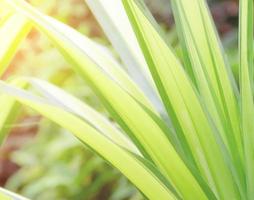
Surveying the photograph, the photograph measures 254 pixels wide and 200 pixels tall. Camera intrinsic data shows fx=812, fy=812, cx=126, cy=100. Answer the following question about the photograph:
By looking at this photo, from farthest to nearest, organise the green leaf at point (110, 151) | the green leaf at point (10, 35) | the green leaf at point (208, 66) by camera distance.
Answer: the green leaf at point (10, 35)
the green leaf at point (208, 66)
the green leaf at point (110, 151)

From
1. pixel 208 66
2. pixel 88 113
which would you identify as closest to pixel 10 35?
pixel 88 113

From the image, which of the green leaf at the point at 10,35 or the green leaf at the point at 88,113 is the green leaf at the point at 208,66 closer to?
the green leaf at the point at 88,113

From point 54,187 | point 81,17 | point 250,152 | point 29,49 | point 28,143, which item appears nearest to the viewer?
point 250,152

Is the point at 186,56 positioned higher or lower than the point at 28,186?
lower

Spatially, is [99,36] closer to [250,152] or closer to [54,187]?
[54,187]

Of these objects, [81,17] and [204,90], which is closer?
[204,90]

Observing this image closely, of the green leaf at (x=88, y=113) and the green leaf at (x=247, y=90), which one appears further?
the green leaf at (x=88, y=113)

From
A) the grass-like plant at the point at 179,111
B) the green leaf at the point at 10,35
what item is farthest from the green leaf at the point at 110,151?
the green leaf at the point at 10,35

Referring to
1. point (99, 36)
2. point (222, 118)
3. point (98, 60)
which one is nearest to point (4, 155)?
point (99, 36)
